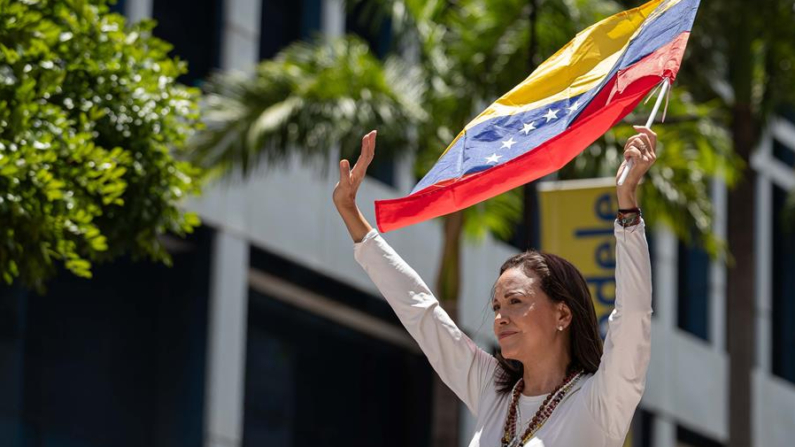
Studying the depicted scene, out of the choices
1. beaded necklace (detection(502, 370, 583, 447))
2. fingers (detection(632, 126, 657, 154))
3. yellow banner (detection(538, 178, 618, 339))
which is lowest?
beaded necklace (detection(502, 370, 583, 447))

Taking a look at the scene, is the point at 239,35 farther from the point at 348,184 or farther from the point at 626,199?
the point at 626,199

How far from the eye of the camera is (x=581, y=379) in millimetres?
5941

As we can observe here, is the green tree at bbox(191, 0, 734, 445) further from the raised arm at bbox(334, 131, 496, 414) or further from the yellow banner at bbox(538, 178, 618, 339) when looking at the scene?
the raised arm at bbox(334, 131, 496, 414)

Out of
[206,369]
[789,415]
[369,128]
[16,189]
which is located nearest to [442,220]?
[369,128]

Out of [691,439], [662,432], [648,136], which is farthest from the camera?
[691,439]

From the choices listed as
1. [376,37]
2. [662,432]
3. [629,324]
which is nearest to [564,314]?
[629,324]

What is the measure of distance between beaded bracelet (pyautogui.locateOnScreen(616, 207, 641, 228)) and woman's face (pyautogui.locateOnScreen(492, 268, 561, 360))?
50 centimetres

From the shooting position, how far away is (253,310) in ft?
88.2

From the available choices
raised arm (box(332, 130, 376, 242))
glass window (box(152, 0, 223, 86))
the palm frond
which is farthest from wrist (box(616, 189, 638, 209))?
glass window (box(152, 0, 223, 86))

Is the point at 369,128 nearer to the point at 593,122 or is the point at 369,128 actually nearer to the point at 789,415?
the point at 593,122

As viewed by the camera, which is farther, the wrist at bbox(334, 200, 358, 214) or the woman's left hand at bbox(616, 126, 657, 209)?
the wrist at bbox(334, 200, 358, 214)

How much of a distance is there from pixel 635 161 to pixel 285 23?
22.4m

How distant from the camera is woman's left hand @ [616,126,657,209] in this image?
561 cm

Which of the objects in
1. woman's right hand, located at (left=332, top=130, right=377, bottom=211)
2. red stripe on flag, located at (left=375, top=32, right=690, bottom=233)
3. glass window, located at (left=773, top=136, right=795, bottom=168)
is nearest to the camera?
woman's right hand, located at (left=332, top=130, right=377, bottom=211)
